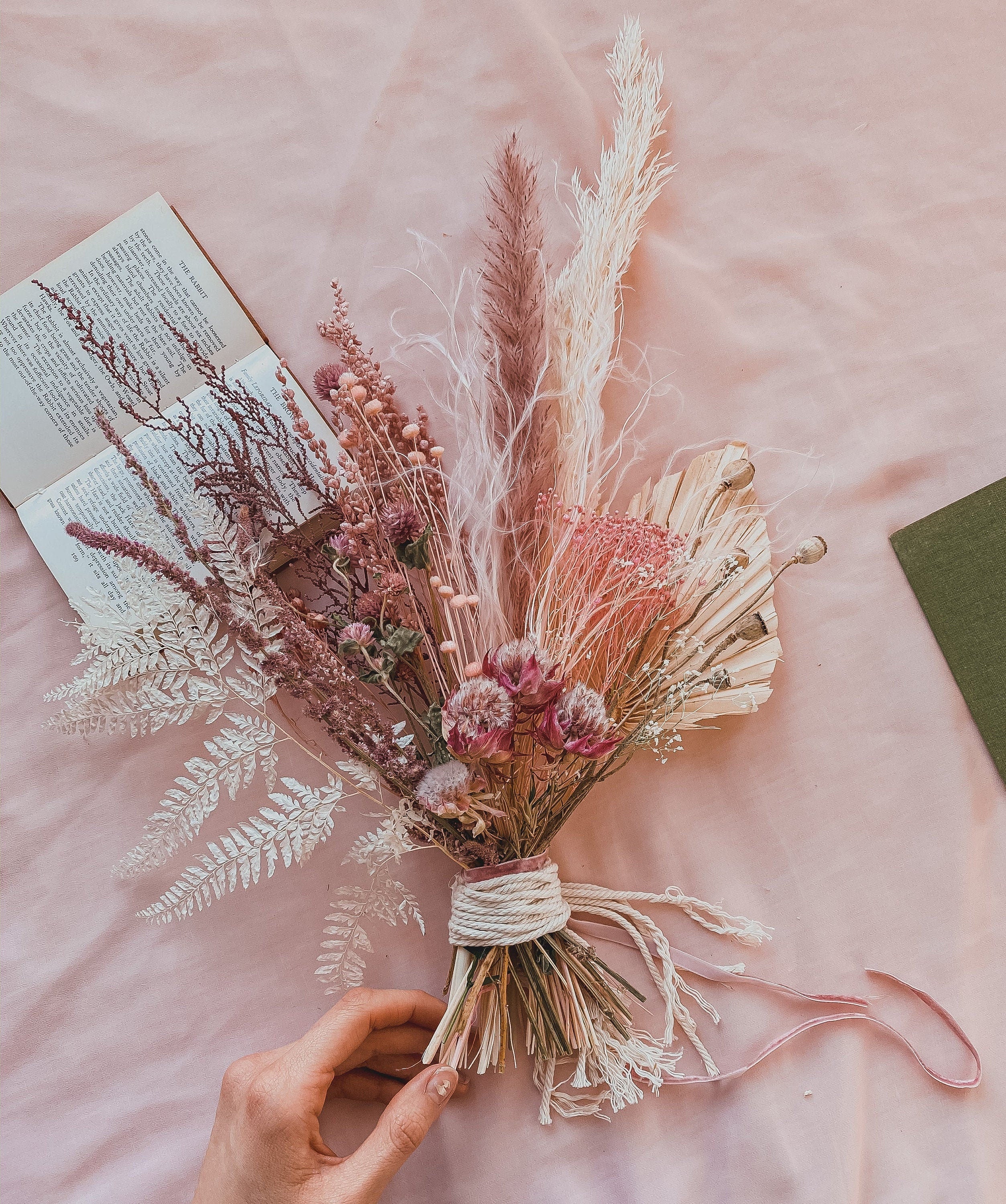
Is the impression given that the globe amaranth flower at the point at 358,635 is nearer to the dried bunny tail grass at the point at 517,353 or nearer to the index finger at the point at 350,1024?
the dried bunny tail grass at the point at 517,353

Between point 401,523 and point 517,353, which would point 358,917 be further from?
point 517,353

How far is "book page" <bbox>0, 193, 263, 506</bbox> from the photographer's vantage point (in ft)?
3.97

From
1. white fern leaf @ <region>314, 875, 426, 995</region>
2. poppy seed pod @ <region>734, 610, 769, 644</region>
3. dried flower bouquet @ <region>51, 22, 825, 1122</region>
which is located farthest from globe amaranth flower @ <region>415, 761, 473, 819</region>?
A: poppy seed pod @ <region>734, 610, 769, 644</region>

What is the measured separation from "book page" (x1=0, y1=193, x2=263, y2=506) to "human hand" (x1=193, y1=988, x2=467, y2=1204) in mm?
842

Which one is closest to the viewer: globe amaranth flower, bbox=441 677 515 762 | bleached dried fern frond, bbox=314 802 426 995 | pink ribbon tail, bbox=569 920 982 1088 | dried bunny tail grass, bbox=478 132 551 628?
globe amaranth flower, bbox=441 677 515 762

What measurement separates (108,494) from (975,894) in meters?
1.33

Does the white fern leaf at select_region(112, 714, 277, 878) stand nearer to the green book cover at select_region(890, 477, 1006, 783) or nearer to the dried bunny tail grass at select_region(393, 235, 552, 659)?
the dried bunny tail grass at select_region(393, 235, 552, 659)

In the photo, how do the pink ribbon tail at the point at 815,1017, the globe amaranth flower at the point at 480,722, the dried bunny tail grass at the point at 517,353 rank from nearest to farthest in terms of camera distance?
the globe amaranth flower at the point at 480,722 < the dried bunny tail grass at the point at 517,353 < the pink ribbon tail at the point at 815,1017

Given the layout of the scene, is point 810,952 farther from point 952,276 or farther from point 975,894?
point 952,276

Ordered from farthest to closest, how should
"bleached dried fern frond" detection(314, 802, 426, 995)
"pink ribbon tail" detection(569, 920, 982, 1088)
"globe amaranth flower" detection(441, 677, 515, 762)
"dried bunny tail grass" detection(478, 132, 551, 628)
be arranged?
"pink ribbon tail" detection(569, 920, 982, 1088), "dried bunny tail grass" detection(478, 132, 551, 628), "bleached dried fern frond" detection(314, 802, 426, 995), "globe amaranth flower" detection(441, 677, 515, 762)

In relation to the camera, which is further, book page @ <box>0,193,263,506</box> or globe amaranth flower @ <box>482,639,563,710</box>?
book page @ <box>0,193,263,506</box>

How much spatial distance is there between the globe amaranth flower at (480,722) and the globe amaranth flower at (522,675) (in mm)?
11

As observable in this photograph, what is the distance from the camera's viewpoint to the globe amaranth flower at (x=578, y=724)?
2.69 ft

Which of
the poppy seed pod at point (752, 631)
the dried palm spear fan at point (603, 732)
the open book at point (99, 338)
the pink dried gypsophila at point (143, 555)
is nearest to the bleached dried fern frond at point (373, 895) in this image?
the dried palm spear fan at point (603, 732)
